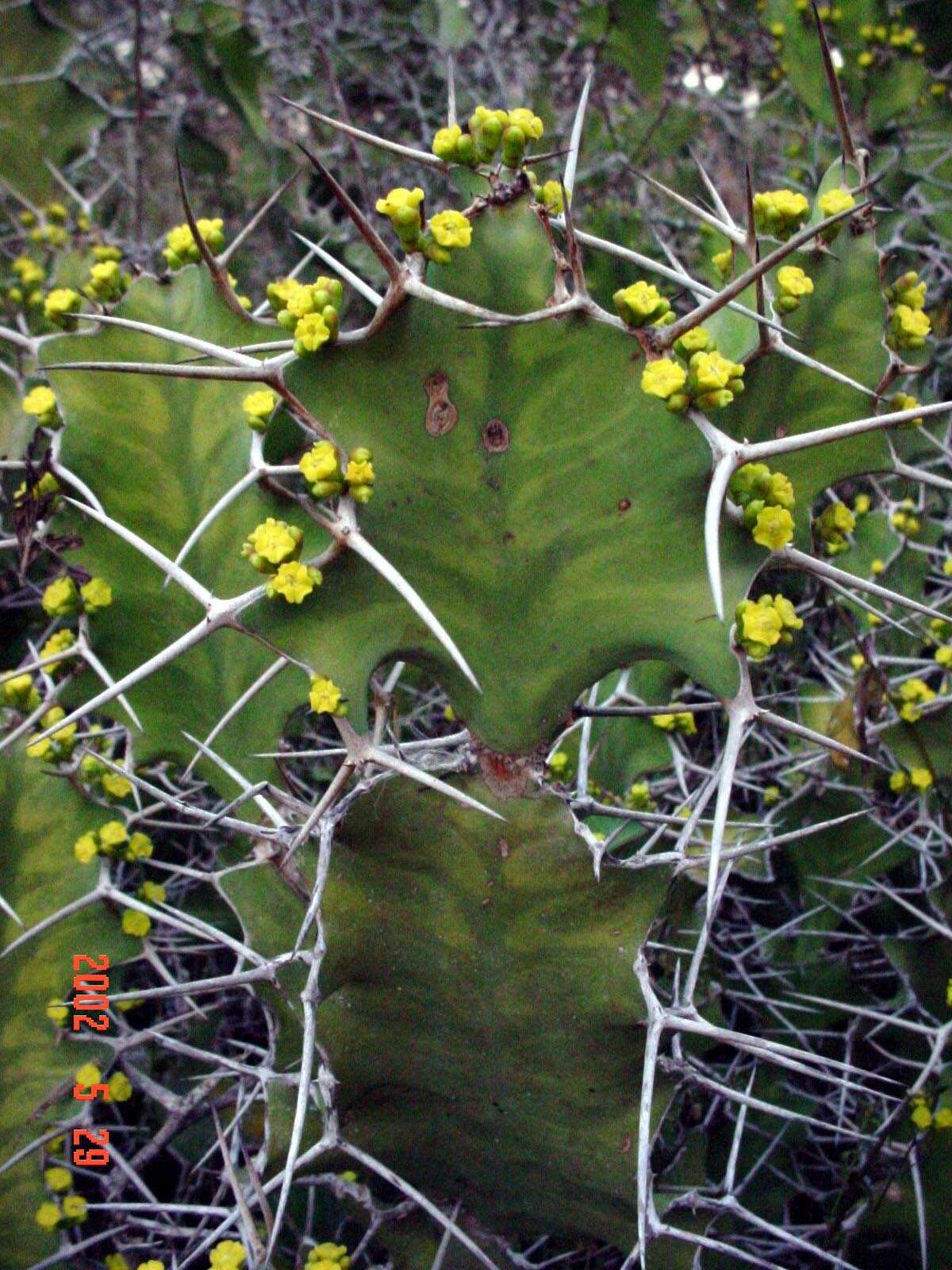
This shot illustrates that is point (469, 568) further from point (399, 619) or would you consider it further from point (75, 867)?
point (75, 867)

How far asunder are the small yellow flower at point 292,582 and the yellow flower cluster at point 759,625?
0.29m

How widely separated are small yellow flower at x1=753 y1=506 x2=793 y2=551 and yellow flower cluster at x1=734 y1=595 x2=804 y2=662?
0.04 metres

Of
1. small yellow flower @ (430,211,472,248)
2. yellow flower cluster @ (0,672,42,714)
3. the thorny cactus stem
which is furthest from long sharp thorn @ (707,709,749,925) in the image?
yellow flower cluster @ (0,672,42,714)

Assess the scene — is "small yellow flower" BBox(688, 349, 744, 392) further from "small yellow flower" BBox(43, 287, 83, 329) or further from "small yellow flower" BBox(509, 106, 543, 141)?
"small yellow flower" BBox(43, 287, 83, 329)

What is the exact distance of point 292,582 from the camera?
2.54 feet

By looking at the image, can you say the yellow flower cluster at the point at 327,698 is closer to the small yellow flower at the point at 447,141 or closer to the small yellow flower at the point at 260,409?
the small yellow flower at the point at 260,409

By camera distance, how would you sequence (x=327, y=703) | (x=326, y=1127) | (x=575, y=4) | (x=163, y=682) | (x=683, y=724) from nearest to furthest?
(x=327, y=703)
(x=326, y=1127)
(x=163, y=682)
(x=683, y=724)
(x=575, y=4)

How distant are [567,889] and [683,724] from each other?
41 cm

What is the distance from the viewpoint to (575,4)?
2.54 m

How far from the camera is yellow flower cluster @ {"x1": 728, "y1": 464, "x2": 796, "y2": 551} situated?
75 cm

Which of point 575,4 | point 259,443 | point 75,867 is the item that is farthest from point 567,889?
point 575,4

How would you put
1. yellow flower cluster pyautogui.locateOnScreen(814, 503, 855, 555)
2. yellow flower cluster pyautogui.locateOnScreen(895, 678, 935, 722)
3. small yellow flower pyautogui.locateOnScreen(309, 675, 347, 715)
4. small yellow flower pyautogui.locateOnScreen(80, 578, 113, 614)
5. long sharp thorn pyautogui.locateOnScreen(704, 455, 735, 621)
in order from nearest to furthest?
long sharp thorn pyautogui.locateOnScreen(704, 455, 735, 621)
small yellow flower pyautogui.locateOnScreen(309, 675, 347, 715)
yellow flower cluster pyautogui.locateOnScreen(814, 503, 855, 555)
small yellow flower pyautogui.locateOnScreen(80, 578, 113, 614)
yellow flower cluster pyautogui.locateOnScreen(895, 678, 935, 722)

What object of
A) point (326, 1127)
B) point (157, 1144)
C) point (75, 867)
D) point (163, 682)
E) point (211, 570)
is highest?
point (211, 570)

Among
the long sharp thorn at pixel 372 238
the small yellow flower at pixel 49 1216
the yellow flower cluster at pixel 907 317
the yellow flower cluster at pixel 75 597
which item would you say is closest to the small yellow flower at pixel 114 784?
the yellow flower cluster at pixel 75 597
